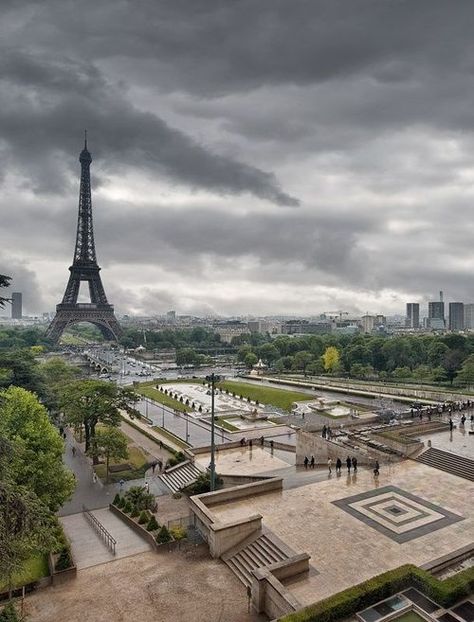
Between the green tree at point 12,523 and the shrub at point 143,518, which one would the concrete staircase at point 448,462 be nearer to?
the shrub at point 143,518

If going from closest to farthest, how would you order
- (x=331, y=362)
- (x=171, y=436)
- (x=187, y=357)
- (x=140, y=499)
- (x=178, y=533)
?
(x=178, y=533)
(x=140, y=499)
(x=171, y=436)
(x=331, y=362)
(x=187, y=357)

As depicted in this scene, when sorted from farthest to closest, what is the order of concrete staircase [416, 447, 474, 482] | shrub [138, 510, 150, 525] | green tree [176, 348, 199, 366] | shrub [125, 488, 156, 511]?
green tree [176, 348, 199, 366]
concrete staircase [416, 447, 474, 482]
shrub [125, 488, 156, 511]
shrub [138, 510, 150, 525]

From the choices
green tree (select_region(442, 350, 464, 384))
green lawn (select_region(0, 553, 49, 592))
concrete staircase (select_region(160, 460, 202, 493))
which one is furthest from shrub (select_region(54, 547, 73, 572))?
green tree (select_region(442, 350, 464, 384))

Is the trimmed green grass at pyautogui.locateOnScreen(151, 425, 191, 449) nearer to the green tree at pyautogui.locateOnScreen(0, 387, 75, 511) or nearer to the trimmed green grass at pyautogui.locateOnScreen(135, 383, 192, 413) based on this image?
the trimmed green grass at pyautogui.locateOnScreen(135, 383, 192, 413)

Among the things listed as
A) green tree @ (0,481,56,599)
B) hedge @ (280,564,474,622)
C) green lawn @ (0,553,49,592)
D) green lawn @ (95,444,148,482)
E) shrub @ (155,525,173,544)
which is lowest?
green lawn @ (95,444,148,482)

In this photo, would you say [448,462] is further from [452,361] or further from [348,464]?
[452,361]

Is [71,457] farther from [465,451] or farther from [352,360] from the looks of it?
[352,360]

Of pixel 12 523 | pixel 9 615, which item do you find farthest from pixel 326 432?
pixel 12 523
